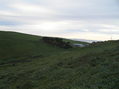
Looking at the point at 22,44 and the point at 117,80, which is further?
the point at 22,44

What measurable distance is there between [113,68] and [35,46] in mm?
46154

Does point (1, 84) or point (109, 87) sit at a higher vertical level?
point (109, 87)

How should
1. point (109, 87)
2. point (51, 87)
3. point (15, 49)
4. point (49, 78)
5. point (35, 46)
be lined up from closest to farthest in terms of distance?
point (109, 87), point (51, 87), point (49, 78), point (15, 49), point (35, 46)

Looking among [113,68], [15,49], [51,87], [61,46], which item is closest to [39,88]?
[51,87]

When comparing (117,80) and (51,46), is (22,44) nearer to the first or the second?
(51,46)

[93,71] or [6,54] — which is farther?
[6,54]

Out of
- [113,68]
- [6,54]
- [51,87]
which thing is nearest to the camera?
[51,87]

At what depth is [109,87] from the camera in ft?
34.7

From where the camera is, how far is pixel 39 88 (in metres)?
13.3

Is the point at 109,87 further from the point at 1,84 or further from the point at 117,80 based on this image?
the point at 1,84

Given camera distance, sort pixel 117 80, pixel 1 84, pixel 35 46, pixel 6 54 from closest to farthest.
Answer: pixel 117 80 < pixel 1 84 < pixel 6 54 < pixel 35 46

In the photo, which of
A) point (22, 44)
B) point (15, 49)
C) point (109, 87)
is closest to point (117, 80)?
point (109, 87)

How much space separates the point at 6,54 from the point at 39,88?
3846cm

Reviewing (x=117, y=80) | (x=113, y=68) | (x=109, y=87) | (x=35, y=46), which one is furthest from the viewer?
(x=35, y=46)
